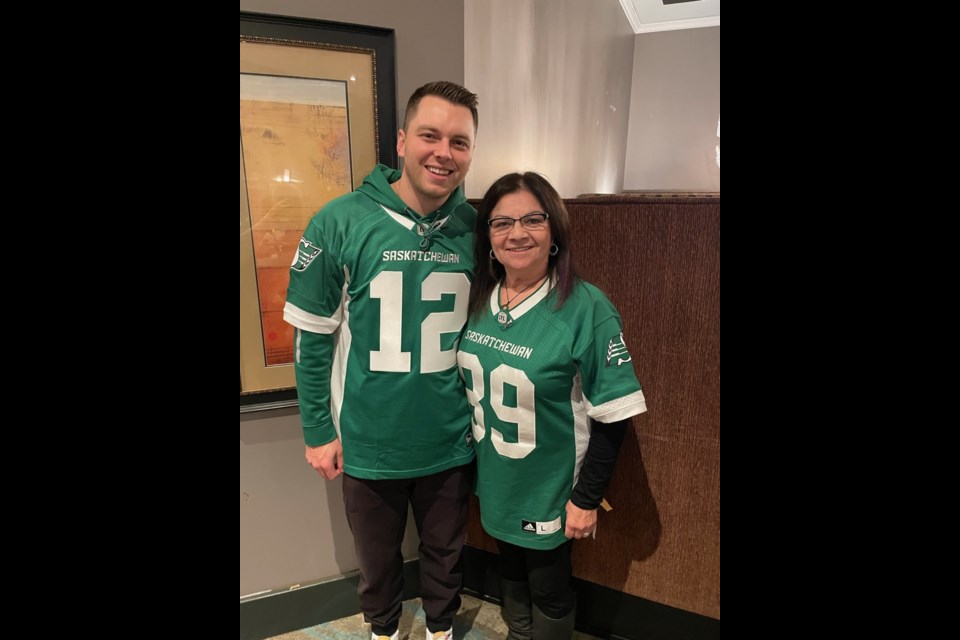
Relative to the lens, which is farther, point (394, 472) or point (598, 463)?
point (394, 472)

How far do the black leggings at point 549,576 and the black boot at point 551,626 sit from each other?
0.5 inches

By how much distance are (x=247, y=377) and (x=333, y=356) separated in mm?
397

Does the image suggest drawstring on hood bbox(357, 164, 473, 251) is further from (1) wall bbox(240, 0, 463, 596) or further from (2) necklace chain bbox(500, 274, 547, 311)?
(1) wall bbox(240, 0, 463, 596)

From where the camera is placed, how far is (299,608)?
179 centimetres

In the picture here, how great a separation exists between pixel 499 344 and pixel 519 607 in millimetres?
853

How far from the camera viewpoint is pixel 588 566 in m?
1.69

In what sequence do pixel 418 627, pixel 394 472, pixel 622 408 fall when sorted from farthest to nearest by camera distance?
1. pixel 418 627
2. pixel 394 472
3. pixel 622 408

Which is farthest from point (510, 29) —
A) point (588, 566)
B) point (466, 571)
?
point (466, 571)

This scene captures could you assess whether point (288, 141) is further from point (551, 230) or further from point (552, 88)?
point (552, 88)

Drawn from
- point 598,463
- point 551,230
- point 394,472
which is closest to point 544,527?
point 598,463

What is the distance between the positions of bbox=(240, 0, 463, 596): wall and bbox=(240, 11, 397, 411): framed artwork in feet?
0.22
